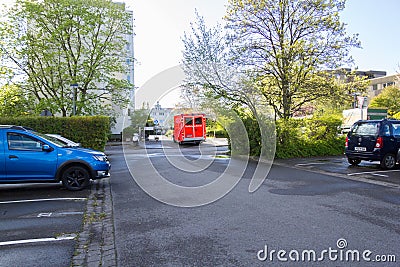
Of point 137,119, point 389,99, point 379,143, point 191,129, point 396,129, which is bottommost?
point 379,143

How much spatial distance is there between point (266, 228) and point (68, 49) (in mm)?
23376

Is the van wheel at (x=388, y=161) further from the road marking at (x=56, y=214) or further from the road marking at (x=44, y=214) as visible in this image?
the road marking at (x=44, y=214)

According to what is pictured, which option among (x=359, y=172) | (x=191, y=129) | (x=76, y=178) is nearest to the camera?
(x=76, y=178)

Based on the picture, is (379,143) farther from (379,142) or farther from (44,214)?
(44,214)

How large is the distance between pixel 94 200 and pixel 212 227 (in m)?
3.62

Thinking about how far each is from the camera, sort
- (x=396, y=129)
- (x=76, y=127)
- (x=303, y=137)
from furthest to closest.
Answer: (x=76, y=127) < (x=303, y=137) < (x=396, y=129)

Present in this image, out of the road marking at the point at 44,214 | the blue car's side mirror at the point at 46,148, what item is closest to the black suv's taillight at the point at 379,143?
the blue car's side mirror at the point at 46,148

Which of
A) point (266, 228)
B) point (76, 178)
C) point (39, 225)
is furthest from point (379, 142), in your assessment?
point (39, 225)

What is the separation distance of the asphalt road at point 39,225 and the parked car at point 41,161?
0.40 meters

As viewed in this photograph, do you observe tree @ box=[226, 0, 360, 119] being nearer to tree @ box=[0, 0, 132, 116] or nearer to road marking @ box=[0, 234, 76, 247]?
tree @ box=[0, 0, 132, 116]

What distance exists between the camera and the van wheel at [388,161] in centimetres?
1239

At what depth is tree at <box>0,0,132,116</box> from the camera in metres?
23.9

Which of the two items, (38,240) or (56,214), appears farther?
(56,214)

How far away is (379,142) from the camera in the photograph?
40.5 ft
